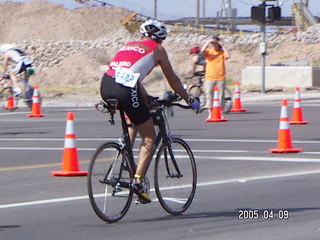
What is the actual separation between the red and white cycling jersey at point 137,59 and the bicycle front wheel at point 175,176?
834 millimetres

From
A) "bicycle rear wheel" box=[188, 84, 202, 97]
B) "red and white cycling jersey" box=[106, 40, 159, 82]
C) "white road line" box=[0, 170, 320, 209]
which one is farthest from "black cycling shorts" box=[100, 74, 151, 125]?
"bicycle rear wheel" box=[188, 84, 202, 97]

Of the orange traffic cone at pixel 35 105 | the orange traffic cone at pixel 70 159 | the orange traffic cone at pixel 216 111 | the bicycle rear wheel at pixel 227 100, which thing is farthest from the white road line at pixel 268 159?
the orange traffic cone at pixel 35 105

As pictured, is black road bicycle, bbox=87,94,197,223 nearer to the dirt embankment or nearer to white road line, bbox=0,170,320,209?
white road line, bbox=0,170,320,209

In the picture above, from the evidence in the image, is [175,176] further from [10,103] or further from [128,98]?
[10,103]

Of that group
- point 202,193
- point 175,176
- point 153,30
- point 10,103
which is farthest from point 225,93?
point 153,30

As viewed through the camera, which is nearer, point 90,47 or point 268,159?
point 268,159

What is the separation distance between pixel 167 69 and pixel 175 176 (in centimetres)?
115

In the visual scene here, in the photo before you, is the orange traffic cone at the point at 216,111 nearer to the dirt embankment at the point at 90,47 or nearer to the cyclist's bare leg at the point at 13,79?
the cyclist's bare leg at the point at 13,79

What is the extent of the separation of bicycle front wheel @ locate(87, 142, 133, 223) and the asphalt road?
0.13m

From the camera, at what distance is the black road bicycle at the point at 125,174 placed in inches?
361

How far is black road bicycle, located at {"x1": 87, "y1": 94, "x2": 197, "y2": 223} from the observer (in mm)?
9164

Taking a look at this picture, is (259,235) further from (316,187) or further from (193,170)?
(316,187)

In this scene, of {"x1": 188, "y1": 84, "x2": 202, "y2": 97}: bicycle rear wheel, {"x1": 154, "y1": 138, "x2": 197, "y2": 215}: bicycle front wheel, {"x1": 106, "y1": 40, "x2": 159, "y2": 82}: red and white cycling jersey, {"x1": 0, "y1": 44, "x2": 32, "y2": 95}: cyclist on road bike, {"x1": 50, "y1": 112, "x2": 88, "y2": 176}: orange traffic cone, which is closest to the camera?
{"x1": 106, "y1": 40, "x2": 159, "y2": 82}: red and white cycling jersey

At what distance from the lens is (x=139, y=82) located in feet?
30.2
